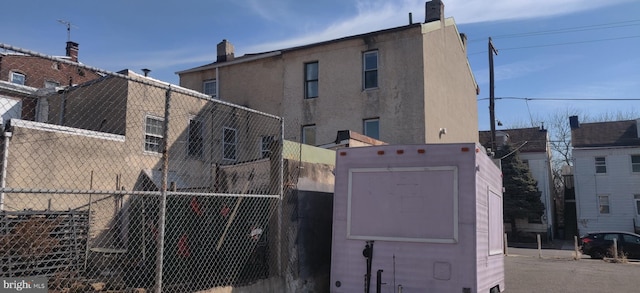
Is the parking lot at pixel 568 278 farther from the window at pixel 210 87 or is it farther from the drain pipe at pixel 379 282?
the window at pixel 210 87

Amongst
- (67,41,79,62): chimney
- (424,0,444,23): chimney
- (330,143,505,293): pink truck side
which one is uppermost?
(67,41,79,62): chimney

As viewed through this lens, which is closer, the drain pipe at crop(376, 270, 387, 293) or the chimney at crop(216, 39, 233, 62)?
the drain pipe at crop(376, 270, 387, 293)

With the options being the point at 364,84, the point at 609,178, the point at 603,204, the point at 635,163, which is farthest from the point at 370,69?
the point at 635,163

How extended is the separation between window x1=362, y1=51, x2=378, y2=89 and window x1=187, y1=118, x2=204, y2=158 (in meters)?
6.61

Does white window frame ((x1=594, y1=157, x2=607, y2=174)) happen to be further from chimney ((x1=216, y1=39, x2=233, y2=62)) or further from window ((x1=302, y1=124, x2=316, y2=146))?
chimney ((x1=216, y1=39, x2=233, y2=62))

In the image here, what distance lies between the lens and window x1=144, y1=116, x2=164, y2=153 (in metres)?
16.2

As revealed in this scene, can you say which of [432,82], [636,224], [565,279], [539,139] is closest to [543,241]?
[636,224]

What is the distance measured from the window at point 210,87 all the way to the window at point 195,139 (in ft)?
17.7

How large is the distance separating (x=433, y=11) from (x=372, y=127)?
235 inches

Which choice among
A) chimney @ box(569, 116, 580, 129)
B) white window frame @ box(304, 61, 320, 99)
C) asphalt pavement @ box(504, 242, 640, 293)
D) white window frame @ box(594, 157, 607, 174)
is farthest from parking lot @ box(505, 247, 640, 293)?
chimney @ box(569, 116, 580, 129)

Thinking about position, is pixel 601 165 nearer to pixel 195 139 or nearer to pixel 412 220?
pixel 195 139

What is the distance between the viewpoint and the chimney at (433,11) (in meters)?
20.5

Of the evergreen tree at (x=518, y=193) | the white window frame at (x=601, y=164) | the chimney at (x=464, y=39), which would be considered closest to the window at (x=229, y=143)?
the chimney at (x=464, y=39)

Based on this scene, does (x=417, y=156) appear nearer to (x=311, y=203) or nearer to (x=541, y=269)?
(x=311, y=203)
